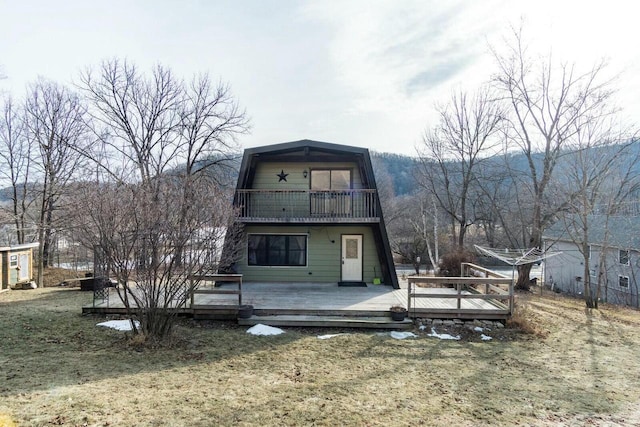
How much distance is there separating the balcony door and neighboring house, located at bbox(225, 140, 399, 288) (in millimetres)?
37

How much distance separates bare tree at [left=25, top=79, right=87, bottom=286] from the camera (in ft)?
63.3

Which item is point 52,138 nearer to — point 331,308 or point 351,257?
point 351,257

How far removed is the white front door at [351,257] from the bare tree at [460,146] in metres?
10.4

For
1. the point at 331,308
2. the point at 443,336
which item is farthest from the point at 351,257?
the point at 443,336

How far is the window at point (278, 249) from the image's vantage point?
13.2 m

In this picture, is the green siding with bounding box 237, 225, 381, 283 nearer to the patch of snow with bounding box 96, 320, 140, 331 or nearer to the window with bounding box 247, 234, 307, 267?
the window with bounding box 247, 234, 307, 267

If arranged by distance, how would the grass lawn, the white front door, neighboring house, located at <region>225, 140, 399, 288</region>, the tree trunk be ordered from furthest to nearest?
the tree trunk, the white front door, neighboring house, located at <region>225, 140, 399, 288</region>, the grass lawn

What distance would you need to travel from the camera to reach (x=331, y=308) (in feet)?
30.1

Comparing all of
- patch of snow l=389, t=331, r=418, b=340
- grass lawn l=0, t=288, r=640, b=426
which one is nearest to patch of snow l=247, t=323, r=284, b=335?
grass lawn l=0, t=288, r=640, b=426

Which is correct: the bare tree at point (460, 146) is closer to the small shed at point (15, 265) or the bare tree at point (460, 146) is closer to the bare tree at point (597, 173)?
the bare tree at point (597, 173)

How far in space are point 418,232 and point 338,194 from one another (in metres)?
21.6

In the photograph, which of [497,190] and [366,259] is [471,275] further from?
[497,190]

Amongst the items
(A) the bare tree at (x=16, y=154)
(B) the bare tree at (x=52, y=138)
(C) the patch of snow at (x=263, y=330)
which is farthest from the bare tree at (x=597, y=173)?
(A) the bare tree at (x=16, y=154)

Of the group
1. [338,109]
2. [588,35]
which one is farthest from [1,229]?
[588,35]
